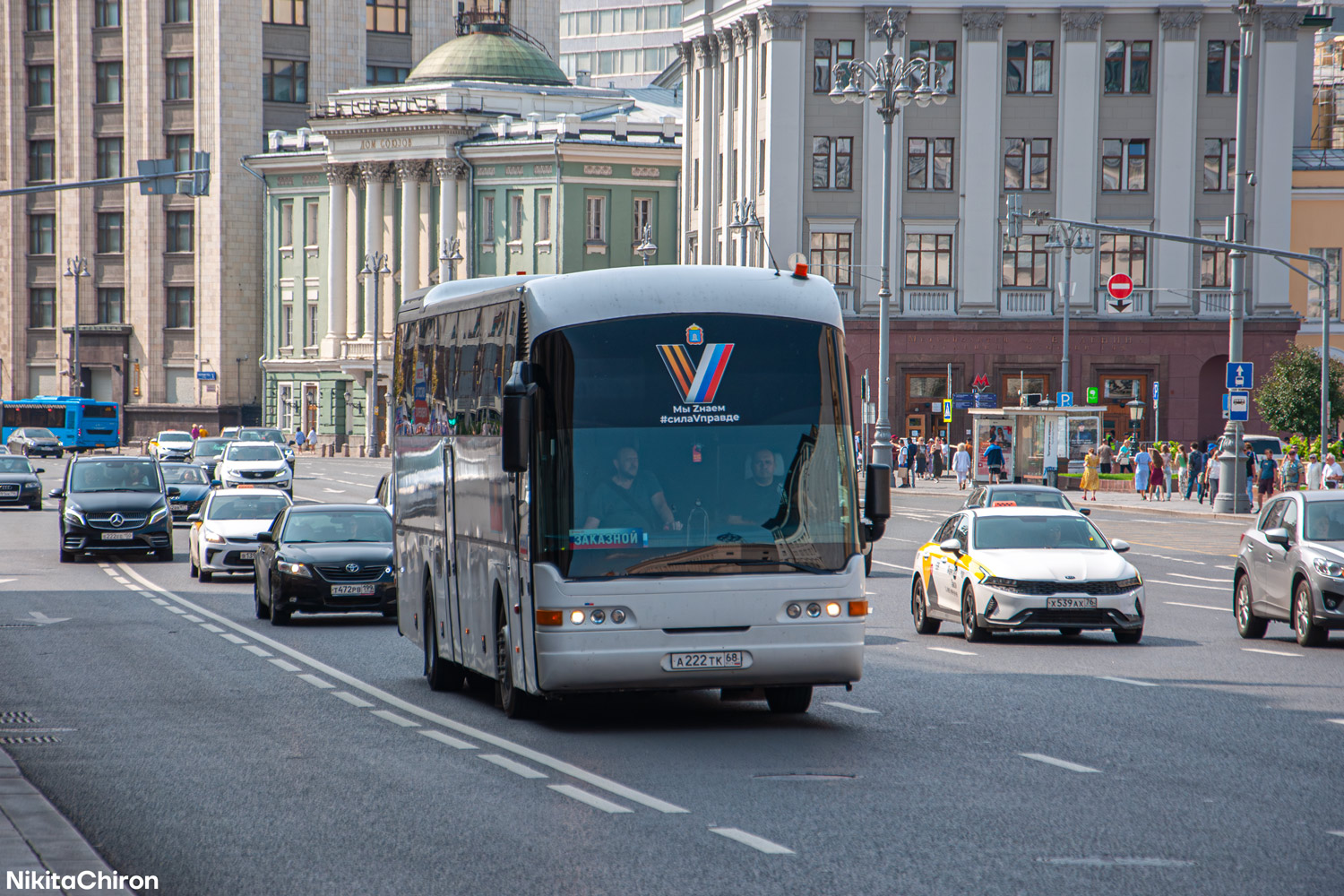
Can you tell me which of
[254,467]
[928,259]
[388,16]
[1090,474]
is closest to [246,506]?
[254,467]

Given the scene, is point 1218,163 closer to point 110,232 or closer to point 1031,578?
point 1031,578

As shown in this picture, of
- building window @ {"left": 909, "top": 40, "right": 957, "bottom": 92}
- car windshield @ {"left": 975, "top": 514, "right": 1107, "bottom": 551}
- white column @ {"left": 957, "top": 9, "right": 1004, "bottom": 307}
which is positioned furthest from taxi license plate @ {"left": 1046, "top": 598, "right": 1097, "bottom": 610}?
building window @ {"left": 909, "top": 40, "right": 957, "bottom": 92}

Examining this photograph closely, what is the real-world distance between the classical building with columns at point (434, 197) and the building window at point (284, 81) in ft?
15.9

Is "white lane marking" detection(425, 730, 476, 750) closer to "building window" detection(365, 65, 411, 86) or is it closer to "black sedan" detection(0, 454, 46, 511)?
"black sedan" detection(0, 454, 46, 511)

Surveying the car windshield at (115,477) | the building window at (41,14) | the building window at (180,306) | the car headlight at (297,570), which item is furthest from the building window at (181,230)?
the car headlight at (297,570)

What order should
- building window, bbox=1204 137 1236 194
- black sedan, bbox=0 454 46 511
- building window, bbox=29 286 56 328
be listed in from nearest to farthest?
black sedan, bbox=0 454 46 511 < building window, bbox=1204 137 1236 194 < building window, bbox=29 286 56 328

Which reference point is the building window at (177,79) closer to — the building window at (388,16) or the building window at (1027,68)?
the building window at (388,16)

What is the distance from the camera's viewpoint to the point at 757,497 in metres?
12.7

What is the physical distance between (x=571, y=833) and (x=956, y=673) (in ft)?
26.1

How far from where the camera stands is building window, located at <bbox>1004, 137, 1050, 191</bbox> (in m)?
73.4

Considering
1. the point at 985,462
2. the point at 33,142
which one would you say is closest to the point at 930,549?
the point at 985,462

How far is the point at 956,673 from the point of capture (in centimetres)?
1644

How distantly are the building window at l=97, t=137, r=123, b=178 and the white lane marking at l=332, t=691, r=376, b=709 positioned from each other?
100 metres

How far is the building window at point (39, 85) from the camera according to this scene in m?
112
